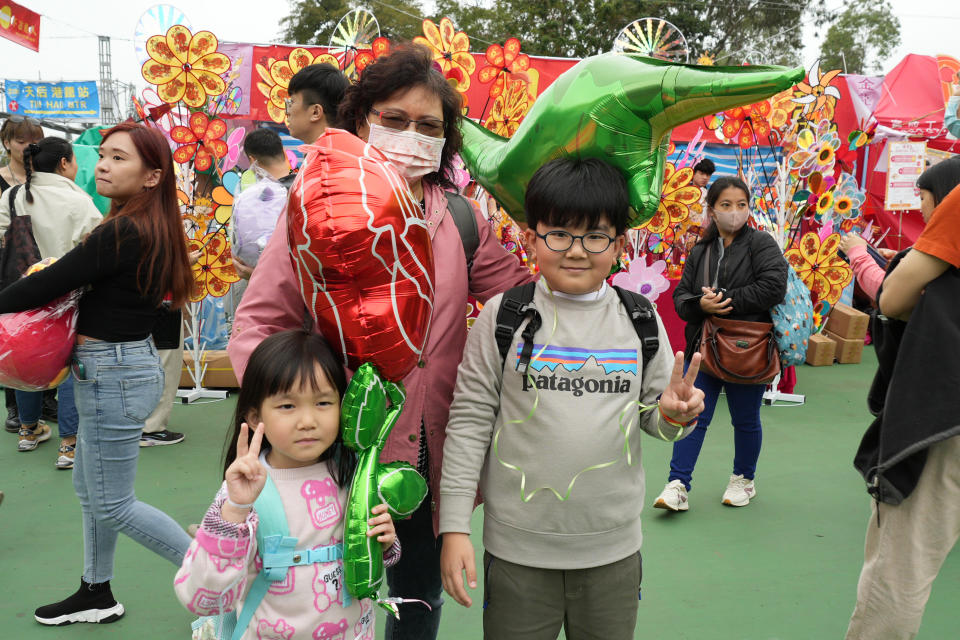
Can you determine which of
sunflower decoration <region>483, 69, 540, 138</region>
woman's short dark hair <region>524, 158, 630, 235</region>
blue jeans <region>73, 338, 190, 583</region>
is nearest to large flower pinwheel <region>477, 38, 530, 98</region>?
sunflower decoration <region>483, 69, 540, 138</region>

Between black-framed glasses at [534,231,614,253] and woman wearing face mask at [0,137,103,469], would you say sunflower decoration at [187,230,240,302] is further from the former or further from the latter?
black-framed glasses at [534,231,614,253]

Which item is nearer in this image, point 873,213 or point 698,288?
point 698,288

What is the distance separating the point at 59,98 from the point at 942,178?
64.9ft

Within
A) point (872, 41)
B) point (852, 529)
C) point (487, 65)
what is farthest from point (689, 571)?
point (872, 41)

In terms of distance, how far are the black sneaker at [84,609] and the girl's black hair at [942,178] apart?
2.73m

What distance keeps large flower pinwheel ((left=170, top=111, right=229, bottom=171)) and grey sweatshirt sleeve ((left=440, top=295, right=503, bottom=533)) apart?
3.67 metres

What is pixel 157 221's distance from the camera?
215cm

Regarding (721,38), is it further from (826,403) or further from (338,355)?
(338,355)

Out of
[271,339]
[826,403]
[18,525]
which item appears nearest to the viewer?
[271,339]

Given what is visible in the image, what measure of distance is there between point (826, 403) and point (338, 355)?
4.72m

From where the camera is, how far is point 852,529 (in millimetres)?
3184

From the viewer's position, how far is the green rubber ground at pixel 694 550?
7.95 feet

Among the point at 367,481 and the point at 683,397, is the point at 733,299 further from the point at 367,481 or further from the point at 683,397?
the point at 367,481

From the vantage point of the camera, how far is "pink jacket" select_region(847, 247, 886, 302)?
212 cm
